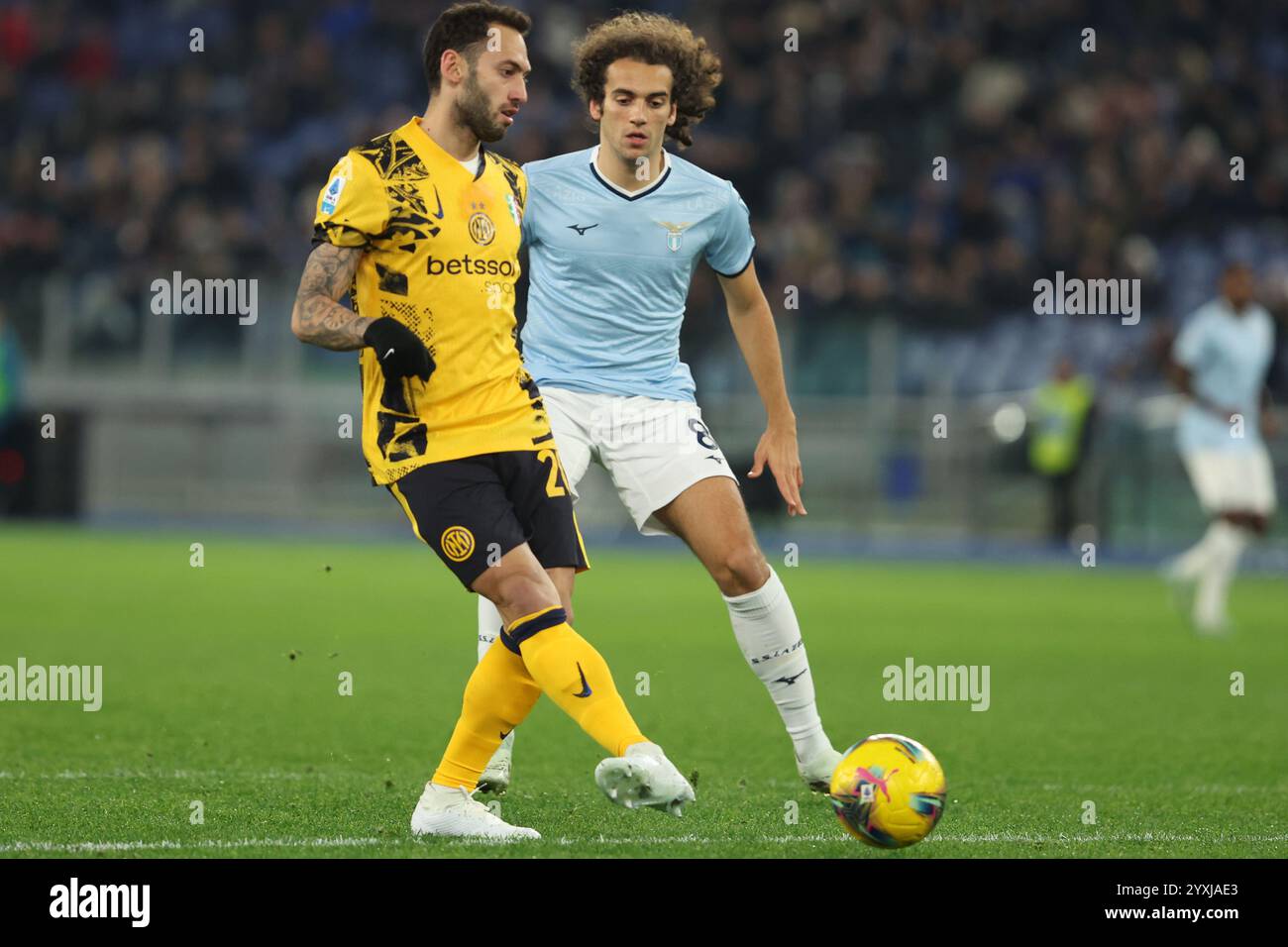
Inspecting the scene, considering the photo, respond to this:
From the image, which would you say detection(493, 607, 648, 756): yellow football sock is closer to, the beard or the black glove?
the black glove

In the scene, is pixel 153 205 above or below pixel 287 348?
above

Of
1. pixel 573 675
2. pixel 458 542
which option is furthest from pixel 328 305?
pixel 573 675

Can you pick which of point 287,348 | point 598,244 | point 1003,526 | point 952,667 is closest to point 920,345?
point 1003,526

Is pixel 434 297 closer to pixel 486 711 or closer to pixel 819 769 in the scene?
pixel 486 711

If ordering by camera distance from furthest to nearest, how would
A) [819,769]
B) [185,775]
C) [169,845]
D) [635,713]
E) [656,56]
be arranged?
[635,713], [185,775], [819,769], [656,56], [169,845]

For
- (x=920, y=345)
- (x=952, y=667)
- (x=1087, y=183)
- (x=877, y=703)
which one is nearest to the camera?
(x=877, y=703)

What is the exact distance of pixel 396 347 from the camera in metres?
5.05

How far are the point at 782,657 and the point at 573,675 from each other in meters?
1.36

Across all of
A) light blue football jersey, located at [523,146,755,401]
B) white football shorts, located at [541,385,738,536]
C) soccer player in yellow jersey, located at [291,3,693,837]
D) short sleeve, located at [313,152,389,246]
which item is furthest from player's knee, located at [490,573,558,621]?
light blue football jersey, located at [523,146,755,401]

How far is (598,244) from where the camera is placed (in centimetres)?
642

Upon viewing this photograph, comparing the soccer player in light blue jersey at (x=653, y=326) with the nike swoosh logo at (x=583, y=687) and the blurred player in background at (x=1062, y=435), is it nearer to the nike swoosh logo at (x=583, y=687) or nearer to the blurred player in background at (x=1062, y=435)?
the nike swoosh logo at (x=583, y=687)
